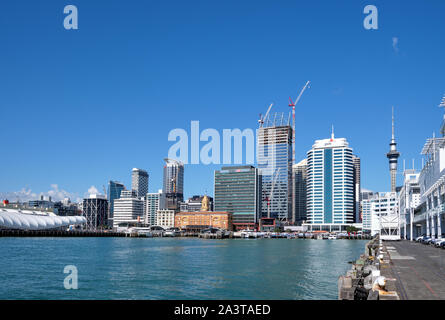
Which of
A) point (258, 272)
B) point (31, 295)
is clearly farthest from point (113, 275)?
point (258, 272)

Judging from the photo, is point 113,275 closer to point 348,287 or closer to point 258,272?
point 258,272

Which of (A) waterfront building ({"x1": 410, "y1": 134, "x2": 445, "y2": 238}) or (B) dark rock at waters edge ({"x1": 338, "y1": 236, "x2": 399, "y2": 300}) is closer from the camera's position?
(B) dark rock at waters edge ({"x1": 338, "y1": 236, "x2": 399, "y2": 300})

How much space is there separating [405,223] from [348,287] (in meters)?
164

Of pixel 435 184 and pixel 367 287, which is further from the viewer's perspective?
pixel 435 184

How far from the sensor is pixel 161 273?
5847 cm

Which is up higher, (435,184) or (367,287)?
(435,184)

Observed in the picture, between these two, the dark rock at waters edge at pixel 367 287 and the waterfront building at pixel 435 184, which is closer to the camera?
the dark rock at waters edge at pixel 367 287
